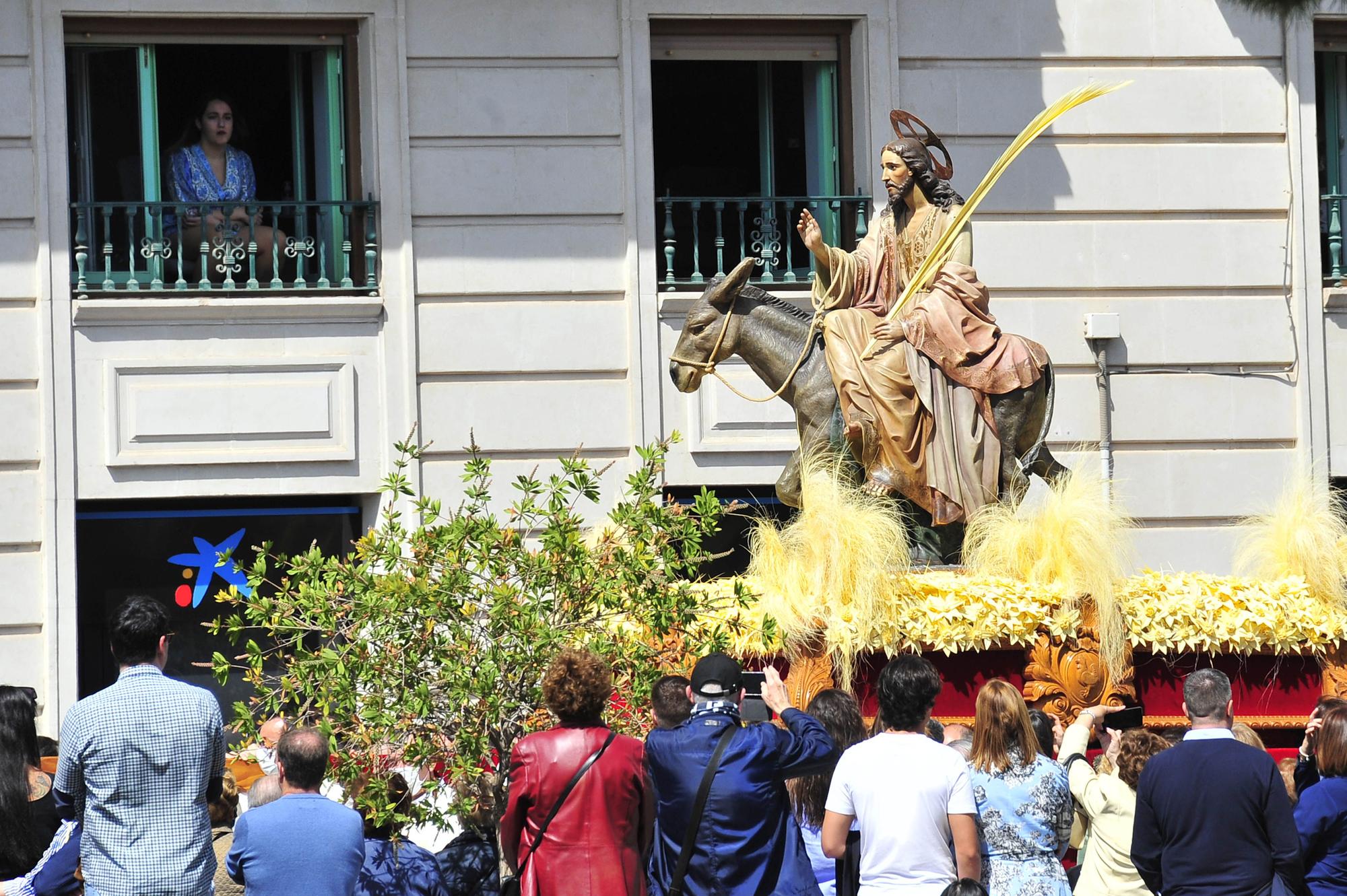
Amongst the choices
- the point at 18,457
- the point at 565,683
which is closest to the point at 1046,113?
the point at 565,683

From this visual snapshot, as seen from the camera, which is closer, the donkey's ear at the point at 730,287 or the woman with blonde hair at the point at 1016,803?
the woman with blonde hair at the point at 1016,803

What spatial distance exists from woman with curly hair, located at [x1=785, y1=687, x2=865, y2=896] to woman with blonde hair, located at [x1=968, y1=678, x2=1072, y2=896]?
59cm

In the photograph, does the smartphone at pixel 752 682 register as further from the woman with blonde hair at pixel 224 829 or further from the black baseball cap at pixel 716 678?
the woman with blonde hair at pixel 224 829

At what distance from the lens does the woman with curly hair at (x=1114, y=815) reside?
23.1 ft

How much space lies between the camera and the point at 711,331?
1098 centimetres

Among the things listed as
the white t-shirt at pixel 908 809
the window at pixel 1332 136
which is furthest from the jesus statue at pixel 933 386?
the window at pixel 1332 136

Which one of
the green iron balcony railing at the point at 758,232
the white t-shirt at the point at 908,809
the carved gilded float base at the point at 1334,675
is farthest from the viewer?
the green iron balcony railing at the point at 758,232

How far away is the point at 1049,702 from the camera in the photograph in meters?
9.39

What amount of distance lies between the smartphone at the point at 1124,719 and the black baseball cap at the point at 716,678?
3.12 m

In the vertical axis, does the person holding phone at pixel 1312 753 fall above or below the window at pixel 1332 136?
below

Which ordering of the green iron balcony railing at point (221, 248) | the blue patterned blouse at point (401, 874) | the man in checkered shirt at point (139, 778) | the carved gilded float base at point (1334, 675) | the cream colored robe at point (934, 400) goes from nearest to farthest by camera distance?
the man in checkered shirt at point (139, 778), the blue patterned blouse at point (401, 874), the carved gilded float base at point (1334, 675), the cream colored robe at point (934, 400), the green iron balcony railing at point (221, 248)

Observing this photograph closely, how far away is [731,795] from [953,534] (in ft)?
14.1

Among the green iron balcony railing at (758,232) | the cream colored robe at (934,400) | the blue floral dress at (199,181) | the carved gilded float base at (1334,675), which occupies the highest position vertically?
the blue floral dress at (199,181)

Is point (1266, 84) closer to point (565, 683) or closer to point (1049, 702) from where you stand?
point (1049, 702)
